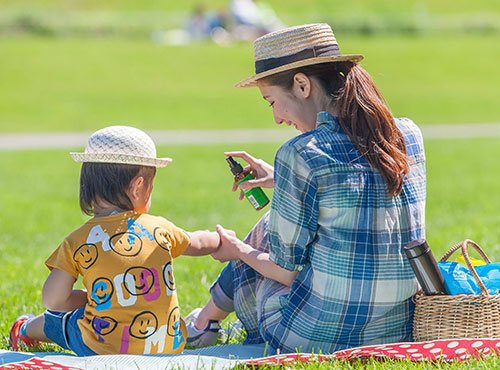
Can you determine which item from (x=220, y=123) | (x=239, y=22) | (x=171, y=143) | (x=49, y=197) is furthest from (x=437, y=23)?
(x=49, y=197)

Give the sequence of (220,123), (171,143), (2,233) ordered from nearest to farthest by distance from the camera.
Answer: (2,233) → (171,143) → (220,123)

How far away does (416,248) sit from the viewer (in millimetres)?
3705

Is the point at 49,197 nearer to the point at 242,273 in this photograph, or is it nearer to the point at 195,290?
the point at 195,290

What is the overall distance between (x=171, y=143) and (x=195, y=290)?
11.1m

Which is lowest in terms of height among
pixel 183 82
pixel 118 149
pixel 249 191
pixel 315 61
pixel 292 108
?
pixel 249 191

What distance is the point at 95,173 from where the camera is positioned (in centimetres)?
397

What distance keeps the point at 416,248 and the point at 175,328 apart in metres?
1.07

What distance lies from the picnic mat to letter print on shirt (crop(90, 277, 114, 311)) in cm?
21

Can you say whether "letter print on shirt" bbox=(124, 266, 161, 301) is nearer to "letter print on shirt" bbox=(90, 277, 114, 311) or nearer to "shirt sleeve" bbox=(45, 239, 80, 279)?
"letter print on shirt" bbox=(90, 277, 114, 311)

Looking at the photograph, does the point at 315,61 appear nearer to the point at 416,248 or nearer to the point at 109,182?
the point at 416,248

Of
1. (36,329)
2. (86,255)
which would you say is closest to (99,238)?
(86,255)

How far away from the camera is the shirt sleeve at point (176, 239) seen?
4035 mm

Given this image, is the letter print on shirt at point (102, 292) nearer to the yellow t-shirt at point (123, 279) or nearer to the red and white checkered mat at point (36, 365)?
the yellow t-shirt at point (123, 279)

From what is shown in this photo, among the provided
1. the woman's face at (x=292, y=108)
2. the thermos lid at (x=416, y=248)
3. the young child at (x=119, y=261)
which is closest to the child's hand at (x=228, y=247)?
the young child at (x=119, y=261)
